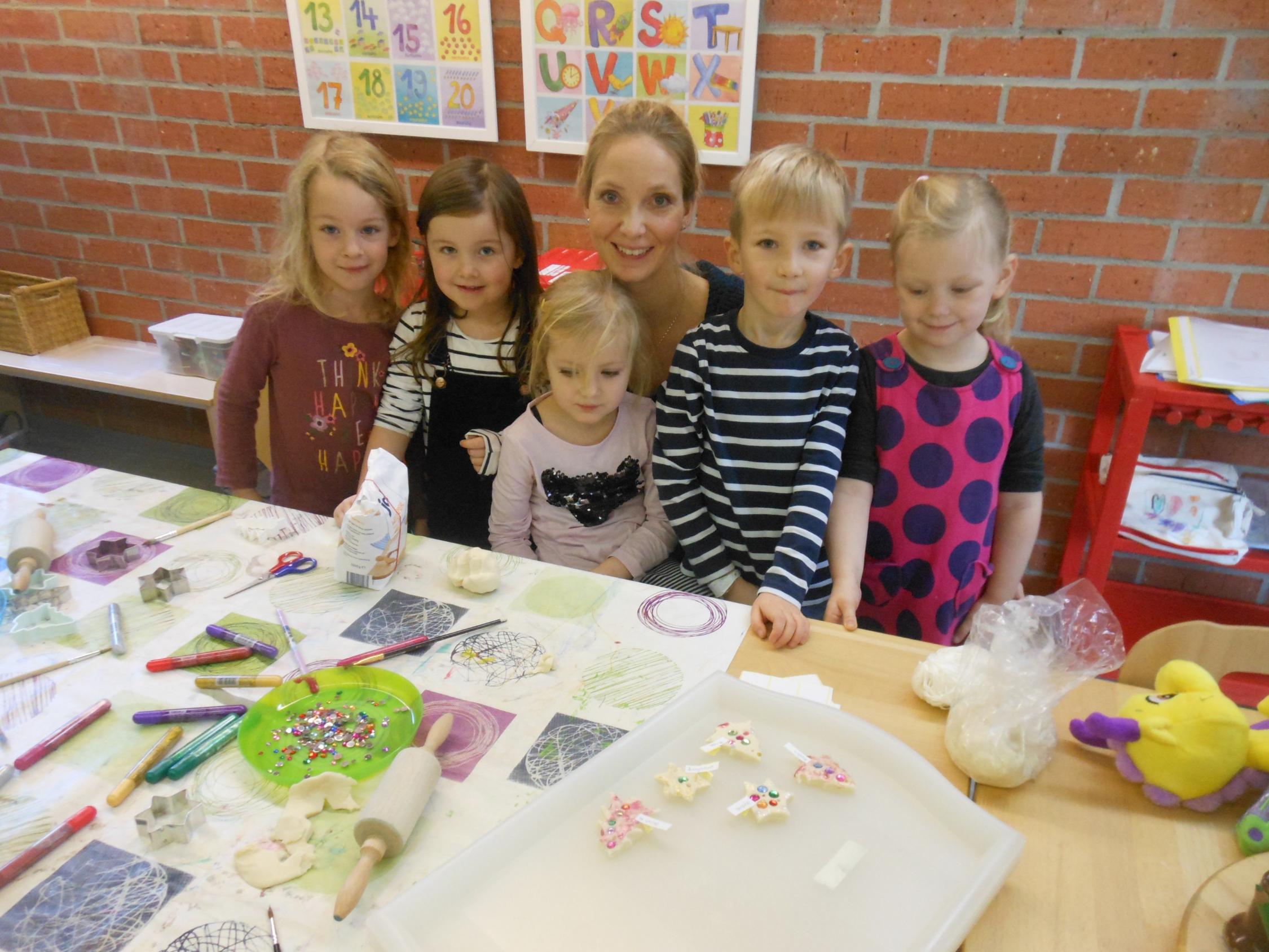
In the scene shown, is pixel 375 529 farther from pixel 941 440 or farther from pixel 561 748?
pixel 941 440

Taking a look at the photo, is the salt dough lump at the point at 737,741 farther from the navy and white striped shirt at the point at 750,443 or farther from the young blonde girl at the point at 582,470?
the young blonde girl at the point at 582,470

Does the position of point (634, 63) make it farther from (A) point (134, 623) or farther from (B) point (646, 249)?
(A) point (134, 623)

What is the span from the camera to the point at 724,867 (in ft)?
2.43

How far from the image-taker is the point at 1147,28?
170 centimetres

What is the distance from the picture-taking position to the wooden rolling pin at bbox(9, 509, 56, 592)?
1.09 metres

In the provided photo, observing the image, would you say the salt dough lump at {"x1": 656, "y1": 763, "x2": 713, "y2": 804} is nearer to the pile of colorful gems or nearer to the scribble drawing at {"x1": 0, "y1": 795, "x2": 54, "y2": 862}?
the pile of colorful gems

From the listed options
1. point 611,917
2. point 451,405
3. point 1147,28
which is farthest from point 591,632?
point 1147,28

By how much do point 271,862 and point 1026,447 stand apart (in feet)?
3.89

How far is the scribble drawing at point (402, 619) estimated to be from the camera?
40.3 inches

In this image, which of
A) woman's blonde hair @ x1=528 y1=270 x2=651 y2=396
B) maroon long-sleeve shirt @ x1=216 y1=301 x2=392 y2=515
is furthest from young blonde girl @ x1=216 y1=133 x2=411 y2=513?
woman's blonde hair @ x1=528 y1=270 x2=651 y2=396

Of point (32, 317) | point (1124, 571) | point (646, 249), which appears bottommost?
point (1124, 571)

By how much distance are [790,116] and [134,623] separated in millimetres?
1706

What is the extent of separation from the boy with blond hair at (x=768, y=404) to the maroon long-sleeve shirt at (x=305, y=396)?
25.7 inches

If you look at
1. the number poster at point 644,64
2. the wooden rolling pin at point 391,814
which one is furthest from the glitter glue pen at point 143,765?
the number poster at point 644,64
